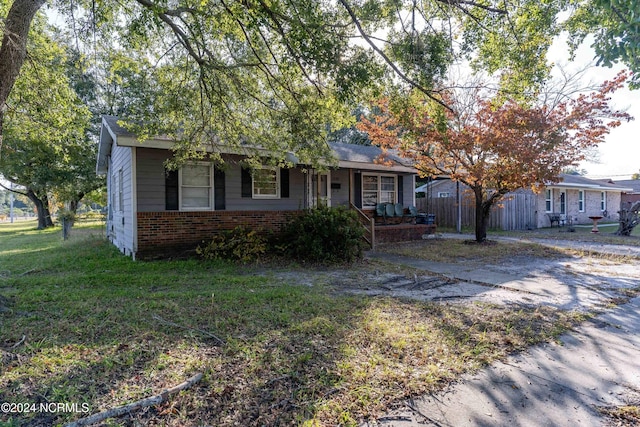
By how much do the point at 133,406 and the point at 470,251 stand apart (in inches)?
400

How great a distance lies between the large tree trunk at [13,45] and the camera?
448cm

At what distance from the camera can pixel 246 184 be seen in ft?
33.2

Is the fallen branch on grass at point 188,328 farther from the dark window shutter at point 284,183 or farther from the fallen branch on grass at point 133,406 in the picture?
the dark window shutter at point 284,183

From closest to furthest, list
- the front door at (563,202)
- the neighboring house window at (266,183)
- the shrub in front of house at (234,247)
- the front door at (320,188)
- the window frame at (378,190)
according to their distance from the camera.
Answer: the shrub in front of house at (234,247), the neighboring house window at (266,183), the front door at (320,188), the window frame at (378,190), the front door at (563,202)

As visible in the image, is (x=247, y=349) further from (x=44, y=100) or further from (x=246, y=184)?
(x=44, y=100)

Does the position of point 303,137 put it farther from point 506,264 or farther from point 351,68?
point 506,264

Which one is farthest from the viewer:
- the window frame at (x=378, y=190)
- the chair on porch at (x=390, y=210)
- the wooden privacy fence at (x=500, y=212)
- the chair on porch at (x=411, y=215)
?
the wooden privacy fence at (x=500, y=212)

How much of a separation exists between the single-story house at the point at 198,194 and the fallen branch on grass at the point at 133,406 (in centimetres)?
588

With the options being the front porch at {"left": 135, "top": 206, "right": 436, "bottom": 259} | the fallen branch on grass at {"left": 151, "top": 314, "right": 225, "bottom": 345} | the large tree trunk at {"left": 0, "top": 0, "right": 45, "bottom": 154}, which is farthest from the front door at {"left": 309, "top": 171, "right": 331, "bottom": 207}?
the large tree trunk at {"left": 0, "top": 0, "right": 45, "bottom": 154}

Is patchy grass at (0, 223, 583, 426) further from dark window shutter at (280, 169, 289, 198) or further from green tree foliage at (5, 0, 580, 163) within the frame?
dark window shutter at (280, 169, 289, 198)

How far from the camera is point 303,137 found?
736 centimetres

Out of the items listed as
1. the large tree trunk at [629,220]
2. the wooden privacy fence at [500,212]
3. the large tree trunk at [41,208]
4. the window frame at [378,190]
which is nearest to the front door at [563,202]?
the wooden privacy fence at [500,212]

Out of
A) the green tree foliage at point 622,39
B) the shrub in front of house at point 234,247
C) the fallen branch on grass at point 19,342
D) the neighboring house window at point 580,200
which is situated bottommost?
the fallen branch on grass at point 19,342

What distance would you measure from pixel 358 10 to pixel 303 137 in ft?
8.42
